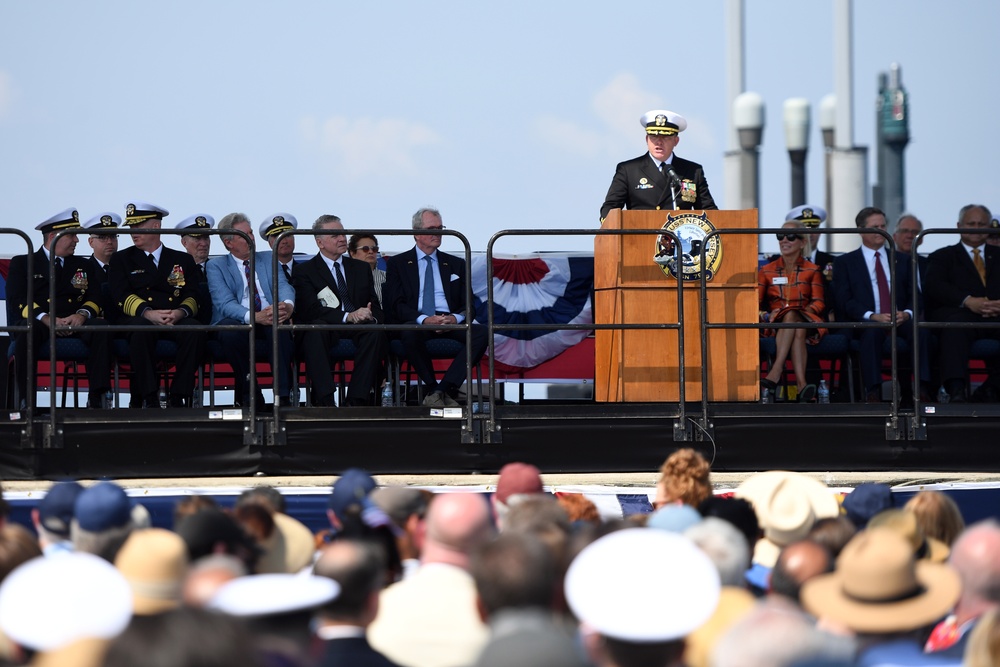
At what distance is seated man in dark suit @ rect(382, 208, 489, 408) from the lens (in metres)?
9.43

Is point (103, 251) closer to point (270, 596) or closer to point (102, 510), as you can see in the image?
point (102, 510)

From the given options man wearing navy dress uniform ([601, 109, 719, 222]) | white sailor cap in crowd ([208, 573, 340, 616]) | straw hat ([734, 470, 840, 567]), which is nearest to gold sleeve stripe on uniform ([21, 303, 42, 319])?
man wearing navy dress uniform ([601, 109, 719, 222])

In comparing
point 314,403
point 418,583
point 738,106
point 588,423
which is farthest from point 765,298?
point 738,106

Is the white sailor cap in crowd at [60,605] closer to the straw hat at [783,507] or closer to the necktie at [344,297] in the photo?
the straw hat at [783,507]

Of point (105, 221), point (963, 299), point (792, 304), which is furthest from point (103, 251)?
point (963, 299)

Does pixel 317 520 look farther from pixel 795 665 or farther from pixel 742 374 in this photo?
pixel 795 665

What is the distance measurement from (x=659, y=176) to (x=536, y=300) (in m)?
2.09

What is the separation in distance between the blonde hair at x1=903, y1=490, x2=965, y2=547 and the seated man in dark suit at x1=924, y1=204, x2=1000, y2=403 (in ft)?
13.1

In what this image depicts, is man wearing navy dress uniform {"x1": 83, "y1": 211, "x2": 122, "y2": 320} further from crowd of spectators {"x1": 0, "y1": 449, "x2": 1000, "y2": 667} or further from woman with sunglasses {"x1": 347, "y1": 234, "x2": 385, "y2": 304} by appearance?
crowd of spectators {"x1": 0, "y1": 449, "x2": 1000, "y2": 667}

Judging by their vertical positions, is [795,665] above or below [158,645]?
below

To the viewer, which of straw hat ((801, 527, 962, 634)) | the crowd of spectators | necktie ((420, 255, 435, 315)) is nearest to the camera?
the crowd of spectators

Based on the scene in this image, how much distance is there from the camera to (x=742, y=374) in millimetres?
9305

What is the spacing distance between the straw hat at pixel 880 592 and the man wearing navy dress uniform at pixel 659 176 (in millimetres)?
5634

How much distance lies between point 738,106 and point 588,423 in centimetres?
2870
